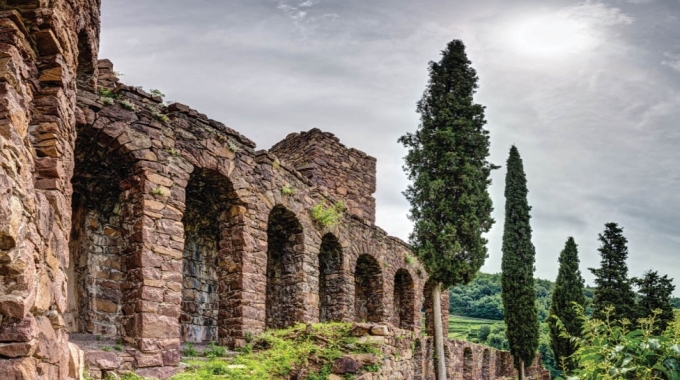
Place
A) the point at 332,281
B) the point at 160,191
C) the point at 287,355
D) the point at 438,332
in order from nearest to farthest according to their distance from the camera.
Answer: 1. the point at 160,191
2. the point at 287,355
3. the point at 332,281
4. the point at 438,332

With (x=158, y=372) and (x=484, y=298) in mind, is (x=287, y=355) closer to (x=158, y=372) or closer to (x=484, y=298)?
(x=158, y=372)

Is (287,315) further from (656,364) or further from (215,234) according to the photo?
(656,364)

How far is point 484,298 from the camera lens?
4806 cm

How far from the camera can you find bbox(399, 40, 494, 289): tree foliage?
1625 centimetres

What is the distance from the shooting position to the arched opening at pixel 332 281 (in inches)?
609

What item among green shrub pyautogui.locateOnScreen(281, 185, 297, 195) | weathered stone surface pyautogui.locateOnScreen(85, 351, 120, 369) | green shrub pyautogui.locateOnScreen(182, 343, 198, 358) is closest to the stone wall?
green shrub pyautogui.locateOnScreen(281, 185, 297, 195)

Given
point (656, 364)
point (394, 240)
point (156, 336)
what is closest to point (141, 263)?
point (156, 336)

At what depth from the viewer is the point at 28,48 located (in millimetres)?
4359

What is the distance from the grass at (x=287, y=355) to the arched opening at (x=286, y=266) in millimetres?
2271

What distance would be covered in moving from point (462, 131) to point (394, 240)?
173 inches

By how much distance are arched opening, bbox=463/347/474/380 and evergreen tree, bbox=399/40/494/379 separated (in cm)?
670

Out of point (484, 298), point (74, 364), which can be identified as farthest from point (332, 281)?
point (484, 298)

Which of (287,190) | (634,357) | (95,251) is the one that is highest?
(287,190)

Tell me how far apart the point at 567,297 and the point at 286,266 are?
64.2ft
